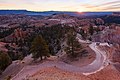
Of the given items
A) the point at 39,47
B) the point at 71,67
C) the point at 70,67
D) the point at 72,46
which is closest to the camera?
the point at 70,67

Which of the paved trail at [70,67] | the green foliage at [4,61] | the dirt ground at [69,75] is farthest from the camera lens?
the green foliage at [4,61]

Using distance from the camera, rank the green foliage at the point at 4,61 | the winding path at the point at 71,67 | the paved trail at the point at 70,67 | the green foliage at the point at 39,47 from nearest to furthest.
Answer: the paved trail at the point at 70,67
the winding path at the point at 71,67
the green foliage at the point at 39,47
the green foliage at the point at 4,61

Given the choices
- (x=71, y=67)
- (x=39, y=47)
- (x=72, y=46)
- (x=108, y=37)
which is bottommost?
(x=108, y=37)

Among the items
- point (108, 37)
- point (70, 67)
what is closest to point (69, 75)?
point (70, 67)

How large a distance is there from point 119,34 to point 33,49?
69.5 meters

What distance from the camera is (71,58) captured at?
242ft

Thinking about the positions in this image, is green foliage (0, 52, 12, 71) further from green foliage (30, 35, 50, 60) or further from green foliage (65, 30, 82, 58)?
green foliage (65, 30, 82, 58)

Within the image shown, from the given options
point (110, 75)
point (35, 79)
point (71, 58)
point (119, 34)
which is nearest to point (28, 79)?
point (35, 79)

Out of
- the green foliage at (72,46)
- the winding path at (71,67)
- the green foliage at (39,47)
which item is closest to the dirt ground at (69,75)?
the winding path at (71,67)

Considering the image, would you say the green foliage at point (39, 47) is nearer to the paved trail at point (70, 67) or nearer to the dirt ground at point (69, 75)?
the paved trail at point (70, 67)

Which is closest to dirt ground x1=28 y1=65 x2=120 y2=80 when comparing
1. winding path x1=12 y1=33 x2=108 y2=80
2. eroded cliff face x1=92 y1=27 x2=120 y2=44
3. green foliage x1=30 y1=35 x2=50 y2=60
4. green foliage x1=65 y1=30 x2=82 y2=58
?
winding path x1=12 y1=33 x2=108 y2=80

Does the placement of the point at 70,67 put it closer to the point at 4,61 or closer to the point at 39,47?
the point at 39,47

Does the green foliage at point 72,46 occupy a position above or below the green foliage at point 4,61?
above

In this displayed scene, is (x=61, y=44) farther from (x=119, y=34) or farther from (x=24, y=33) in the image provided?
(x=24, y=33)
